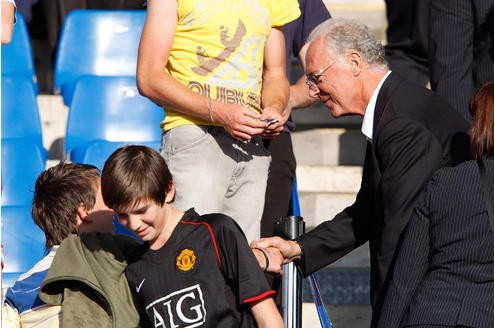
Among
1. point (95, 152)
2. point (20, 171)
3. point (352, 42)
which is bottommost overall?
point (20, 171)

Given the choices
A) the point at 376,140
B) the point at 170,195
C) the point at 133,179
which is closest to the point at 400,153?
→ the point at 376,140

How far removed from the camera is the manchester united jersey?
3164mm

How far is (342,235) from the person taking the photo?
3.77 metres

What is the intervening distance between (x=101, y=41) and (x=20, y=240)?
4.57 ft

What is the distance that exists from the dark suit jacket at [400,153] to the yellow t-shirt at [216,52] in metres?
0.57

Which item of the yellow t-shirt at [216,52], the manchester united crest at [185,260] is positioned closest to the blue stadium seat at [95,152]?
the yellow t-shirt at [216,52]

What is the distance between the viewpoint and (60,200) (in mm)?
3607

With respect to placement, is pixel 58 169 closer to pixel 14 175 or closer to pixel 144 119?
pixel 14 175

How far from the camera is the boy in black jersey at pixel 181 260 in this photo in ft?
10.4

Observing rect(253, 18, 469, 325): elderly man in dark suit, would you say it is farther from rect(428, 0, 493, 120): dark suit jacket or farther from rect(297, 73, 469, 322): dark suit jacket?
rect(428, 0, 493, 120): dark suit jacket

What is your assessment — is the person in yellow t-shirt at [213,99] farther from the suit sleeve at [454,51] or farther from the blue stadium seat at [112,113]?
the blue stadium seat at [112,113]

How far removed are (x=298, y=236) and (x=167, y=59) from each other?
75 cm

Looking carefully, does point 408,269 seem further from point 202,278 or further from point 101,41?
point 101,41

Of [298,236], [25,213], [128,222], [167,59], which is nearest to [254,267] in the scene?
[128,222]
